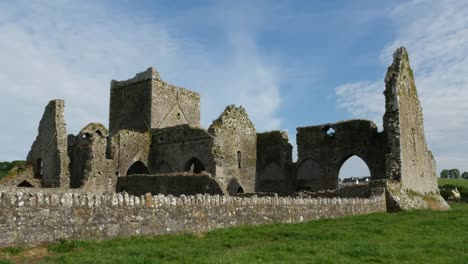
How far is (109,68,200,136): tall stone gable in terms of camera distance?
127ft

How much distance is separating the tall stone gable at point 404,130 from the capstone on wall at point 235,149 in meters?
9.92

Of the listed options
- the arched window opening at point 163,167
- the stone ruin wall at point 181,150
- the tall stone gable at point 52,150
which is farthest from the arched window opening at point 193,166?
the tall stone gable at point 52,150

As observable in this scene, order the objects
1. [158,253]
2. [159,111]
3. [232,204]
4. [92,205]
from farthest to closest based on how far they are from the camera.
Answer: [159,111], [232,204], [92,205], [158,253]

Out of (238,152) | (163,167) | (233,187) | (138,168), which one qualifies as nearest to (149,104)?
(138,168)

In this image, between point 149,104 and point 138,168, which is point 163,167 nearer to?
point 138,168

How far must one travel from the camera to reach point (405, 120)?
28.6 metres

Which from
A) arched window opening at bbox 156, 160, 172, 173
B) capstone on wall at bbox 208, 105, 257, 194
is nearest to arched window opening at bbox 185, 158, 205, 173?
arched window opening at bbox 156, 160, 172, 173

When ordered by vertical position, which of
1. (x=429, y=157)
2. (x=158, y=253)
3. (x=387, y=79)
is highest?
(x=387, y=79)

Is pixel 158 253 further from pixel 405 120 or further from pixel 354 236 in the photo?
pixel 405 120

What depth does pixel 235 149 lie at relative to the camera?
1313 inches

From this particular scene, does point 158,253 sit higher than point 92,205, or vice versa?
point 92,205

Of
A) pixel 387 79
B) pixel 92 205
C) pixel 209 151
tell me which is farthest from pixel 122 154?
pixel 92 205

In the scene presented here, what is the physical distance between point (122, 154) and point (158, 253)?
25084 mm

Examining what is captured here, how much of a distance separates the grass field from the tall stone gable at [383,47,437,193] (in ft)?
41.3
